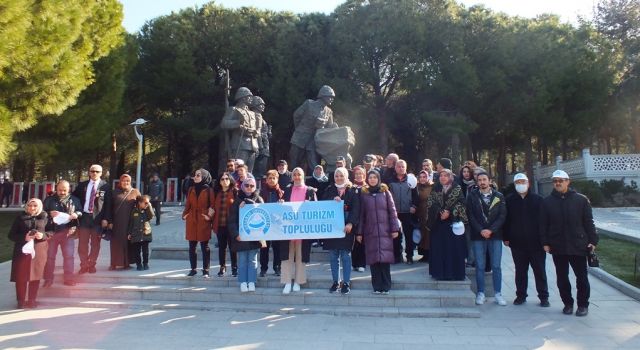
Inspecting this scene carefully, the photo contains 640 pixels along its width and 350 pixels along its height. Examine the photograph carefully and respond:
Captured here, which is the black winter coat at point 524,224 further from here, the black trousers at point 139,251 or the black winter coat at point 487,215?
the black trousers at point 139,251

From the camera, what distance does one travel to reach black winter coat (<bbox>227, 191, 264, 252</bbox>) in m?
6.21

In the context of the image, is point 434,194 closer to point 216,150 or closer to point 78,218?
point 78,218

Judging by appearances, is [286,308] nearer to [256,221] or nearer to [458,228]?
[256,221]

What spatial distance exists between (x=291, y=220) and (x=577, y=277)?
3.90 metres

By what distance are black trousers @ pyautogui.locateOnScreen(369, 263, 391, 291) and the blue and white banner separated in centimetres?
74

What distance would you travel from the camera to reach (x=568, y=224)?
5660 millimetres

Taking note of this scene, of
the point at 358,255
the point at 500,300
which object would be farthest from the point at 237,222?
the point at 500,300

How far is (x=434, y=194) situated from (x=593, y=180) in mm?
19584

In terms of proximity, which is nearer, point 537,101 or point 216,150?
point 537,101

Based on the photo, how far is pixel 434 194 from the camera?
6453 millimetres

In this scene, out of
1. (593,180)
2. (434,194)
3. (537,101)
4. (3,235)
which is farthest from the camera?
(537,101)

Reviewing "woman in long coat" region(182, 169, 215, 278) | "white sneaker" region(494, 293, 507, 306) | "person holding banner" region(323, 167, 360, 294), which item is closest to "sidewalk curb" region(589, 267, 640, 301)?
"white sneaker" region(494, 293, 507, 306)

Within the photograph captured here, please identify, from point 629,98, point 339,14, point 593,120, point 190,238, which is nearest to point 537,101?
point 593,120

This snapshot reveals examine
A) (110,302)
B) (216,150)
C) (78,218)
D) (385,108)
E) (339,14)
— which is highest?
(339,14)
